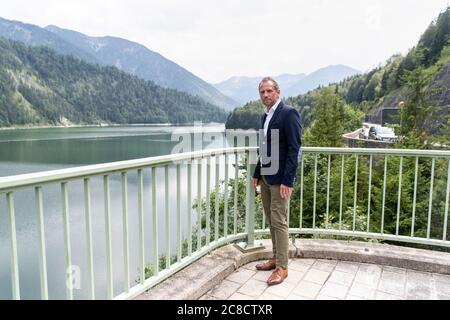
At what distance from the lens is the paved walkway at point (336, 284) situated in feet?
7.97

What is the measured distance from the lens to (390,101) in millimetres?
46781

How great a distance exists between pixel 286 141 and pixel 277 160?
16 cm

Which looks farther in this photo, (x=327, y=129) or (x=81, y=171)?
(x=327, y=129)

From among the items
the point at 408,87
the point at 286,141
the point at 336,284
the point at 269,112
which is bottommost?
the point at 336,284

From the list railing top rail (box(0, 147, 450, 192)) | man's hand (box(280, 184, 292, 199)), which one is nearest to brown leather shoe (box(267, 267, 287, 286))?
man's hand (box(280, 184, 292, 199))

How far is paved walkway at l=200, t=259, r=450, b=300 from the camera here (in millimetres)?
2428

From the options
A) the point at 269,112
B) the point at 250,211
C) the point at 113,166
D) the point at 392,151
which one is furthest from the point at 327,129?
the point at 113,166

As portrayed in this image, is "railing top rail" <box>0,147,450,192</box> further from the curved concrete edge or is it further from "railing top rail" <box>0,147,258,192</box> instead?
the curved concrete edge

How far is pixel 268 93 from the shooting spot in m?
2.46

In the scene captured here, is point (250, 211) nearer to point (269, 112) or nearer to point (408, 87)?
point (269, 112)

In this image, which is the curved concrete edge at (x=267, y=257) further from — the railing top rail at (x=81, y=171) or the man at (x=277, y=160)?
the railing top rail at (x=81, y=171)

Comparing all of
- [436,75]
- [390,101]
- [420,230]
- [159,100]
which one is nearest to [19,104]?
[159,100]

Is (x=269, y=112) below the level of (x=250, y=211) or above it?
above
